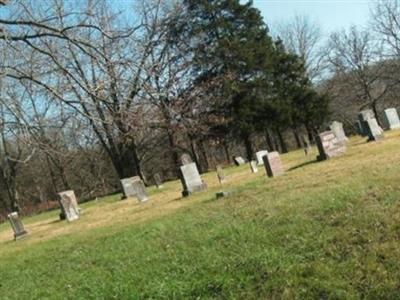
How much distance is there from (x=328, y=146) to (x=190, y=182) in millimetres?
4467

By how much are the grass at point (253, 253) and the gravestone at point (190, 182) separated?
5294mm

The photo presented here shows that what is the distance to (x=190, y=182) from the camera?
18.7 meters

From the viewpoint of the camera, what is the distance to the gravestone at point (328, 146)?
60.0 feet

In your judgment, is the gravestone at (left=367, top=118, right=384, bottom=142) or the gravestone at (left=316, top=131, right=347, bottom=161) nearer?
the gravestone at (left=316, top=131, right=347, bottom=161)

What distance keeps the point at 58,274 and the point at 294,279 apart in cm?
463

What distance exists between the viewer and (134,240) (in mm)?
10688

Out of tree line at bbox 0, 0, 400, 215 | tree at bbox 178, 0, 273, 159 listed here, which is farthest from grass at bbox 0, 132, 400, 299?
tree at bbox 178, 0, 273, 159

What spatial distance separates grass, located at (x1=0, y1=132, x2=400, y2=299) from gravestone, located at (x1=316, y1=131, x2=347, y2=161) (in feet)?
16.5

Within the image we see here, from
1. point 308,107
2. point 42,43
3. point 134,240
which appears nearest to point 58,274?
point 134,240

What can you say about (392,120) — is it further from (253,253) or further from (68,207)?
(253,253)

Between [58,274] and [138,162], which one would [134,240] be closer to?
[58,274]

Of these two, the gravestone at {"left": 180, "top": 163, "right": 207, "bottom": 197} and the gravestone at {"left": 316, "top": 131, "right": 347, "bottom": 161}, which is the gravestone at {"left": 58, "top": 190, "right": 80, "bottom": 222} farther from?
the gravestone at {"left": 316, "top": 131, "right": 347, "bottom": 161}

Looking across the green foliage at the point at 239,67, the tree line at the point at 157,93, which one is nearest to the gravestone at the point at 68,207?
the tree line at the point at 157,93

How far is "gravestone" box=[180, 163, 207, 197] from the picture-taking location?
18531 mm
